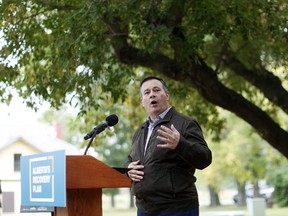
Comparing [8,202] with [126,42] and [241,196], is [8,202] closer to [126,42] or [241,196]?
[126,42]

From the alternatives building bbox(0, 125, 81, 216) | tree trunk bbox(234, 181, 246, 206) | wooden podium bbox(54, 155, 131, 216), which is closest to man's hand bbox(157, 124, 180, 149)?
wooden podium bbox(54, 155, 131, 216)

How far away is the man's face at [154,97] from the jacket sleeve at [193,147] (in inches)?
10.6

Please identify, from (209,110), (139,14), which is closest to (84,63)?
(139,14)

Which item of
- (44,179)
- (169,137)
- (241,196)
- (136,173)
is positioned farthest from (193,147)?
(241,196)

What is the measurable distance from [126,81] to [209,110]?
3.51 metres

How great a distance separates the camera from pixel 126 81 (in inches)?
424

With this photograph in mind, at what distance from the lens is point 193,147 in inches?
171

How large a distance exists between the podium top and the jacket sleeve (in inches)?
19.4

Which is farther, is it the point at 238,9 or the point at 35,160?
the point at 238,9

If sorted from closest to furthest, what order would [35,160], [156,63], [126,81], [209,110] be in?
[35,160], [156,63], [126,81], [209,110]

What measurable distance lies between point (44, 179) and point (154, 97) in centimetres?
108

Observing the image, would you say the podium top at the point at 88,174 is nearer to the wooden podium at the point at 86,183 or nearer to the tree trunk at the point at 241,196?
the wooden podium at the point at 86,183

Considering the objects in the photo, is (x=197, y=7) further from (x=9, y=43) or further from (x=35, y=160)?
(x=35, y=160)

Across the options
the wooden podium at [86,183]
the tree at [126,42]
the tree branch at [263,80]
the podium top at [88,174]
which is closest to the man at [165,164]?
the wooden podium at [86,183]
